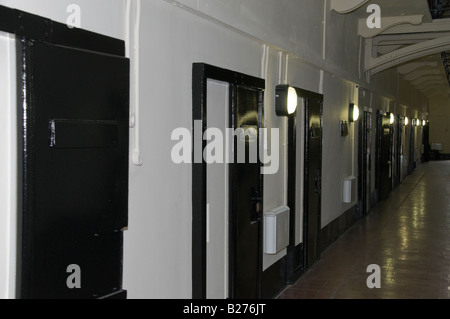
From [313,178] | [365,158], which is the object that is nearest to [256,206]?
Answer: [313,178]

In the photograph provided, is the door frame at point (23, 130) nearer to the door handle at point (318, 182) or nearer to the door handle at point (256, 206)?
the door handle at point (256, 206)

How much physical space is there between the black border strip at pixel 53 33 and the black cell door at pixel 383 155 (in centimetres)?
1019

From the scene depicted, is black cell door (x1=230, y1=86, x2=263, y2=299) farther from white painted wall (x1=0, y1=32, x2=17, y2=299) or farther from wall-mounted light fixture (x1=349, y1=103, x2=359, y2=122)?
wall-mounted light fixture (x1=349, y1=103, x2=359, y2=122)

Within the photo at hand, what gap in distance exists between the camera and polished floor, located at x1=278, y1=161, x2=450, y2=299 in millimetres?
5727

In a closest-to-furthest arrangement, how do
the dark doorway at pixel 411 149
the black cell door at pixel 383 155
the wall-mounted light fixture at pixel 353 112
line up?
the wall-mounted light fixture at pixel 353 112 → the black cell door at pixel 383 155 → the dark doorway at pixel 411 149

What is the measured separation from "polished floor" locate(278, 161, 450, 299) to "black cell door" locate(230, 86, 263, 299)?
1000mm

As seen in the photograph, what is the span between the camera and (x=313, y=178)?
6840 mm

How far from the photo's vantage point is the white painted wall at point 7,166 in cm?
217

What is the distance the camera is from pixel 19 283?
88.6 inches

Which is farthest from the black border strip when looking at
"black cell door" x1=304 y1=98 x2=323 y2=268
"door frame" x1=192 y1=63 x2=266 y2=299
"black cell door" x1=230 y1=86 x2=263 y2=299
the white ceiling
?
the white ceiling

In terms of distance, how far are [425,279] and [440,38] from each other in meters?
5.01

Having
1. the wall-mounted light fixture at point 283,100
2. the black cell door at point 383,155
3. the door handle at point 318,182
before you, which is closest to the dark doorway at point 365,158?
the black cell door at point 383,155

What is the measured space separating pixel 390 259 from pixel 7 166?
5.85 m

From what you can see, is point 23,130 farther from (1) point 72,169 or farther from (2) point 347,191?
(2) point 347,191
